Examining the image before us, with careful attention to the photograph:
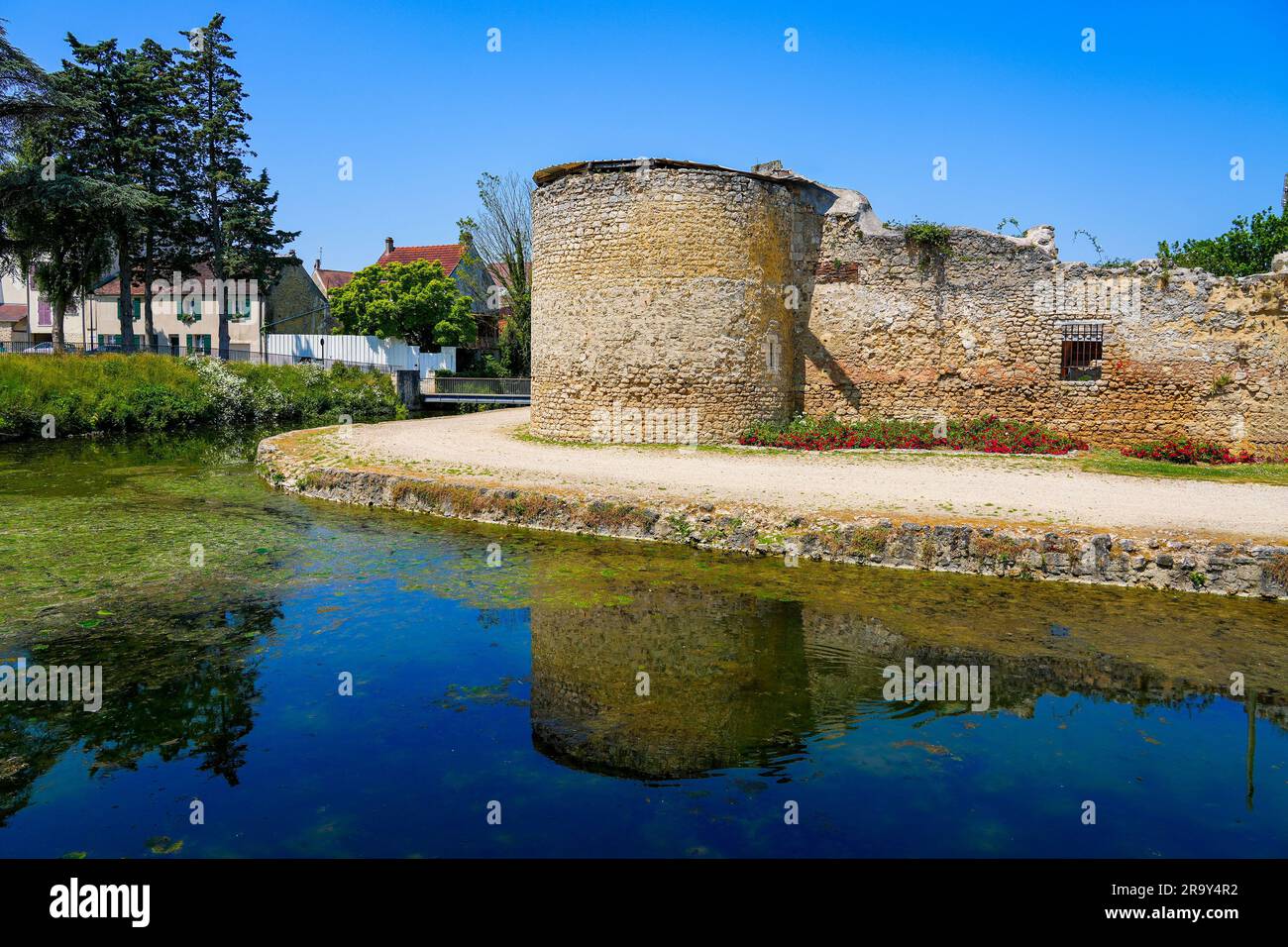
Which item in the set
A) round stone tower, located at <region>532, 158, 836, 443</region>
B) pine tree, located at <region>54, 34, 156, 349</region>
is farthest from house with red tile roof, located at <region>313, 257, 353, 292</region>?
round stone tower, located at <region>532, 158, 836, 443</region>

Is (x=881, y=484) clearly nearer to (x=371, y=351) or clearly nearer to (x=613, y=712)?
(x=613, y=712)

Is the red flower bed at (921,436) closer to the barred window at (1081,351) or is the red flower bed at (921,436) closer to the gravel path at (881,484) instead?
the gravel path at (881,484)

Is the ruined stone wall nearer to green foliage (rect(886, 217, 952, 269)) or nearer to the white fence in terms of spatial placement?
green foliage (rect(886, 217, 952, 269))

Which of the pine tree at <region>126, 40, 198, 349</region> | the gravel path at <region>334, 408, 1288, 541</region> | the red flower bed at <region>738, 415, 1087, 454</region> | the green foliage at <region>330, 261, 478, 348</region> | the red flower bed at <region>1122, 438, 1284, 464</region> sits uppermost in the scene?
the pine tree at <region>126, 40, 198, 349</region>

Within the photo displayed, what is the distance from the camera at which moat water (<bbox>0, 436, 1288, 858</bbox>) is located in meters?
4.61

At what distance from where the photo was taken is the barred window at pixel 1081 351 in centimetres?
1688

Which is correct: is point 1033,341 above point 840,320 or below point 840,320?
below

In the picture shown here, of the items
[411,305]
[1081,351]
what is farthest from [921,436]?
[411,305]

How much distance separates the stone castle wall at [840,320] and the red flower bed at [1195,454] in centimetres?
28

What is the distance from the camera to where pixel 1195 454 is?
15734 mm

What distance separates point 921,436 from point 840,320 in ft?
10.0

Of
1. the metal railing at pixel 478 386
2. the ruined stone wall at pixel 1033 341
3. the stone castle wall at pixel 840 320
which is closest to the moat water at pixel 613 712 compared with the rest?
the stone castle wall at pixel 840 320

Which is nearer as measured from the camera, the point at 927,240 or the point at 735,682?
the point at 735,682

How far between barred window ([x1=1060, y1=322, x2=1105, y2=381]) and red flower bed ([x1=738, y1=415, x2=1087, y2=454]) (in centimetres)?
121
